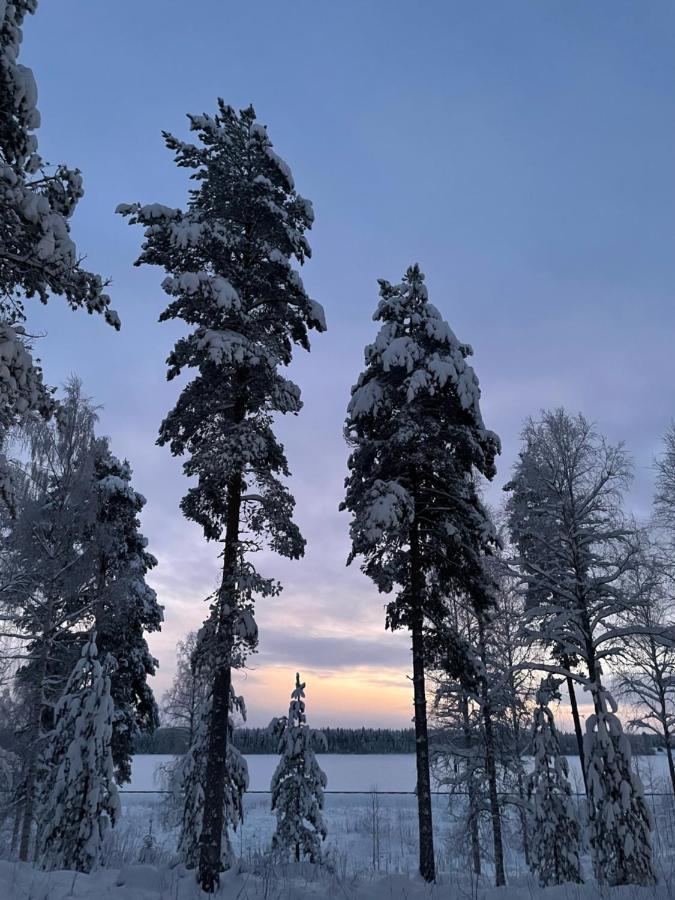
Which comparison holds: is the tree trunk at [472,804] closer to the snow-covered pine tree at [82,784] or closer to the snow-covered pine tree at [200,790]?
the snow-covered pine tree at [200,790]

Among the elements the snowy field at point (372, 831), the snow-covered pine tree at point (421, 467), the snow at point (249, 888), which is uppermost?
the snow-covered pine tree at point (421, 467)

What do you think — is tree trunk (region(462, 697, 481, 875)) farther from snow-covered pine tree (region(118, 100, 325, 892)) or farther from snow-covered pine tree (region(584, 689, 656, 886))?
snow-covered pine tree (region(118, 100, 325, 892))

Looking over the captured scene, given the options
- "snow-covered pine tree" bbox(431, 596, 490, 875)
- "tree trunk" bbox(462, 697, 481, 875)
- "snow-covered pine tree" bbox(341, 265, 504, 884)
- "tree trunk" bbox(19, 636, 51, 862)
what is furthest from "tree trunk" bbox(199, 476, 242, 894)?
"tree trunk" bbox(462, 697, 481, 875)

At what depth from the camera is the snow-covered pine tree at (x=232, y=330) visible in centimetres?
1171

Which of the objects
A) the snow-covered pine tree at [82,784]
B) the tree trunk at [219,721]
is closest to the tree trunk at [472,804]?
the tree trunk at [219,721]

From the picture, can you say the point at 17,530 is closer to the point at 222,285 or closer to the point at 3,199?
the point at 222,285

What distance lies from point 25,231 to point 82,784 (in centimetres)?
1027

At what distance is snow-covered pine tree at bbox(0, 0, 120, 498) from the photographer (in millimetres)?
7727

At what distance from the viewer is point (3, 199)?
777cm

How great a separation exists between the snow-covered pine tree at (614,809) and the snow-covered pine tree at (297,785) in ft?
34.6

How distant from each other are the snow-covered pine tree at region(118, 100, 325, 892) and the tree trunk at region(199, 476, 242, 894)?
0.09 ft

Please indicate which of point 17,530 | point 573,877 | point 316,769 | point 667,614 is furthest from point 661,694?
point 17,530

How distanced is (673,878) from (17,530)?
53.2 ft

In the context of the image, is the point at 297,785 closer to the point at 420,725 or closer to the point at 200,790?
the point at 200,790
